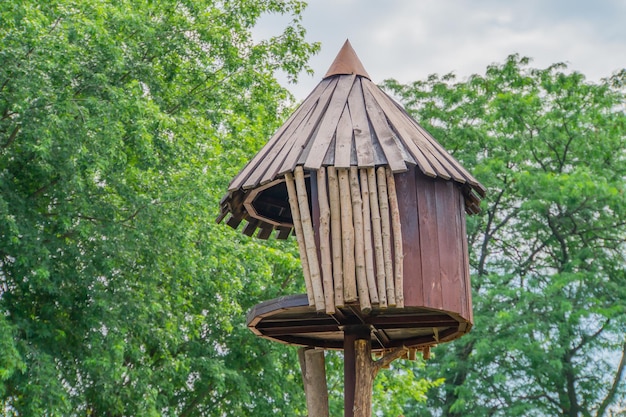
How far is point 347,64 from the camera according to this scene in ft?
27.4

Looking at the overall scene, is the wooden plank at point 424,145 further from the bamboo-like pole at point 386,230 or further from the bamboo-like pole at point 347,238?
the bamboo-like pole at point 347,238

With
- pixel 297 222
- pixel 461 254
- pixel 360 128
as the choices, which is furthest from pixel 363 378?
pixel 360 128

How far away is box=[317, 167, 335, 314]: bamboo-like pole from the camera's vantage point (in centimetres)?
695

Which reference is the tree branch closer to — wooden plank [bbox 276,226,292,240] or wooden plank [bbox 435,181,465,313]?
wooden plank [bbox 276,226,292,240]

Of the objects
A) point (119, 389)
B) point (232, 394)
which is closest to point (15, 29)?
point (119, 389)

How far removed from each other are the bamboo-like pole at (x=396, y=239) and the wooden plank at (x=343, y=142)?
32 cm

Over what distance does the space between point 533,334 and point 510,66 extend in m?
6.06

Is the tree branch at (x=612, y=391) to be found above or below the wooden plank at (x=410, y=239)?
above

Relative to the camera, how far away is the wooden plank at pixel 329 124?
708 cm

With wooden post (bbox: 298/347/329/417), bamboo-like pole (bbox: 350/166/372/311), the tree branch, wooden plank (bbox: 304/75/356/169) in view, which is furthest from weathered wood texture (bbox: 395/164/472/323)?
the tree branch

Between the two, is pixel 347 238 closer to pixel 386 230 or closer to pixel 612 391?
pixel 386 230

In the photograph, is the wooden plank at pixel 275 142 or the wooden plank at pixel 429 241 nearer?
the wooden plank at pixel 429 241

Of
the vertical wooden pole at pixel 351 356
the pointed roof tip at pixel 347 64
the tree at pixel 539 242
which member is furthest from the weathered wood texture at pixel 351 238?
the tree at pixel 539 242

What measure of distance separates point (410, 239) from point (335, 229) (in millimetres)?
576
